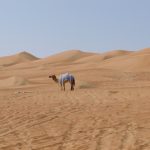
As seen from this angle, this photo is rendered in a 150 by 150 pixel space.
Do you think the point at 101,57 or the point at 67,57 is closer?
the point at 101,57

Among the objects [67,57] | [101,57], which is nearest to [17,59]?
[67,57]

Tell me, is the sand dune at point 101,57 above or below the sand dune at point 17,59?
below

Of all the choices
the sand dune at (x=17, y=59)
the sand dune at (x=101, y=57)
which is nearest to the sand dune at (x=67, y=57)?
the sand dune at (x=101, y=57)

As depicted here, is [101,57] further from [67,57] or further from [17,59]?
[17,59]

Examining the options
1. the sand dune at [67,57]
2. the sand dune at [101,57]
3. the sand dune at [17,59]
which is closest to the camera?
the sand dune at [101,57]

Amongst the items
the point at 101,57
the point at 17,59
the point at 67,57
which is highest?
the point at 17,59

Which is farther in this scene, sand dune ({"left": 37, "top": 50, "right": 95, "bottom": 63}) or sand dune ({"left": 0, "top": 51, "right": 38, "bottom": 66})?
sand dune ({"left": 0, "top": 51, "right": 38, "bottom": 66})

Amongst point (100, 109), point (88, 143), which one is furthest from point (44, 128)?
point (100, 109)

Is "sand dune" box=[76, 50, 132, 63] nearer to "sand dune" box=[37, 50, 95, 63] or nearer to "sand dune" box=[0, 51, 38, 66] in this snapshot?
"sand dune" box=[37, 50, 95, 63]

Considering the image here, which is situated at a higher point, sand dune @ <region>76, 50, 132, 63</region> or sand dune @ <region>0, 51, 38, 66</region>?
sand dune @ <region>0, 51, 38, 66</region>

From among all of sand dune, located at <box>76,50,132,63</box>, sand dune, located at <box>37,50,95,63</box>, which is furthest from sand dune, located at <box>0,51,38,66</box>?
sand dune, located at <box>76,50,132,63</box>

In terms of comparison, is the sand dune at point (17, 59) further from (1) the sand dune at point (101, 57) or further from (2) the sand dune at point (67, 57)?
(1) the sand dune at point (101, 57)

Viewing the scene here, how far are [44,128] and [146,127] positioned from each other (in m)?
1.95

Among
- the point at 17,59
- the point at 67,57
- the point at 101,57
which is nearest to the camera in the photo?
the point at 101,57
